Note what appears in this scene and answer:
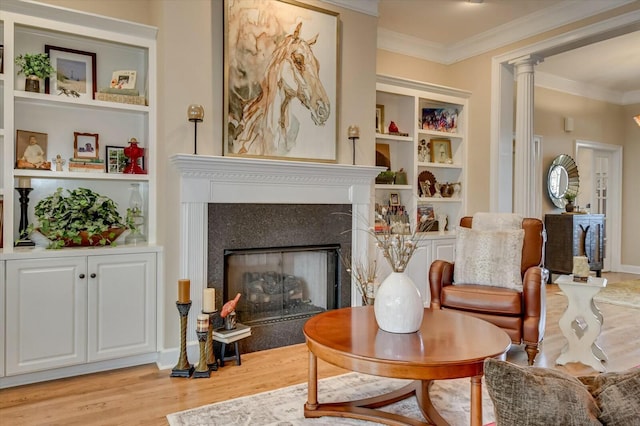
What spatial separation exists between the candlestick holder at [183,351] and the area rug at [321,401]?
530 millimetres

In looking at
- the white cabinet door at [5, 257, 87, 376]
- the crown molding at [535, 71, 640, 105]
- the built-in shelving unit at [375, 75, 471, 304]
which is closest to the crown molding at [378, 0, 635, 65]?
the built-in shelving unit at [375, 75, 471, 304]

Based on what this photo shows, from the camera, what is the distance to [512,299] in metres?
3.12

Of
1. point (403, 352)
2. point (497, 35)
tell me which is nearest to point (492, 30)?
point (497, 35)

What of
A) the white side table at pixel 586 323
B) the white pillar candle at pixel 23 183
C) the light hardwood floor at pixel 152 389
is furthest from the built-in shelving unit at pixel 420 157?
the white pillar candle at pixel 23 183

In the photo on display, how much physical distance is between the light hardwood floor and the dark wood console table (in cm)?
277

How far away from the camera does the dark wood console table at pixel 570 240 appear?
242 inches

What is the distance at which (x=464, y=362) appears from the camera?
69.6 inches

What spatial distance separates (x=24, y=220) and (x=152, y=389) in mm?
1436

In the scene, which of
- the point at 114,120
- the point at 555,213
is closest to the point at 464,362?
the point at 114,120

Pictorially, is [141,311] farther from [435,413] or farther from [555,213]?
[555,213]

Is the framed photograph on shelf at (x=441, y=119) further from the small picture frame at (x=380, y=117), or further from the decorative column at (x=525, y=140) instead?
the decorative column at (x=525, y=140)

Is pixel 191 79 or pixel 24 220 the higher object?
pixel 191 79

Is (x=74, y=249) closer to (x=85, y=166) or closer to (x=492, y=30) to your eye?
(x=85, y=166)

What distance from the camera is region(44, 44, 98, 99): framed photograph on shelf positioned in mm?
3076
